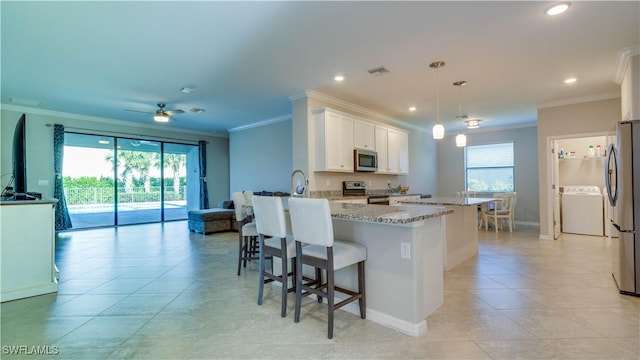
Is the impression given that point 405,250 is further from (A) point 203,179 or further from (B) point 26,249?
(A) point 203,179

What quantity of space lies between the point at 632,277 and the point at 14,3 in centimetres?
610

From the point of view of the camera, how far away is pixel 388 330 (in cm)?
227

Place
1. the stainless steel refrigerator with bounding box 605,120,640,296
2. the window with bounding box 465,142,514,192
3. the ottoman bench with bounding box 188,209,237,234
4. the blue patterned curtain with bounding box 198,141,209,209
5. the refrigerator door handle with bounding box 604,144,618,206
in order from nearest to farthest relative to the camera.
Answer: the stainless steel refrigerator with bounding box 605,120,640,296 → the refrigerator door handle with bounding box 604,144,618,206 → the ottoman bench with bounding box 188,209,237,234 → the window with bounding box 465,142,514,192 → the blue patterned curtain with bounding box 198,141,209,209

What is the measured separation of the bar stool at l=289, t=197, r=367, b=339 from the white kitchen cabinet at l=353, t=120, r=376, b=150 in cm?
329

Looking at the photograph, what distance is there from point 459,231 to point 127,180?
7717 millimetres

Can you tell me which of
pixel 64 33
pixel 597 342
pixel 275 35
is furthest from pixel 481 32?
pixel 64 33

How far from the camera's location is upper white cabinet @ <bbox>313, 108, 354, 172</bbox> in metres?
4.84

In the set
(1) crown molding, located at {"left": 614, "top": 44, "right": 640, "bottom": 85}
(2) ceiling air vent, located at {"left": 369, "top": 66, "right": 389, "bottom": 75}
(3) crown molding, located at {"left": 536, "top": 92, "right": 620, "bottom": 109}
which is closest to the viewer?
(1) crown molding, located at {"left": 614, "top": 44, "right": 640, "bottom": 85}

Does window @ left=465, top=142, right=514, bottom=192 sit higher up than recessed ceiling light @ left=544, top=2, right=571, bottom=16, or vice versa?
recessed ceiling light @ left=544, top=2, right=571, bottom=16

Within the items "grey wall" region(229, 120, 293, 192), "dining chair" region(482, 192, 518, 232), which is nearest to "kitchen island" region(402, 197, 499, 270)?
"dining chair" region(482, 192, 518, 232)

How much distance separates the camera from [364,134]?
576 centimetres

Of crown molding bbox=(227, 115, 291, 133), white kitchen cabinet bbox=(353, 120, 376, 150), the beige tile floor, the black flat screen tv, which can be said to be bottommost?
the beige tile floor

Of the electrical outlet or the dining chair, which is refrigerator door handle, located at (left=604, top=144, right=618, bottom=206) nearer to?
the electrical outlet

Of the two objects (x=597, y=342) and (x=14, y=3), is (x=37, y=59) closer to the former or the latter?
(x=14, y=3)
